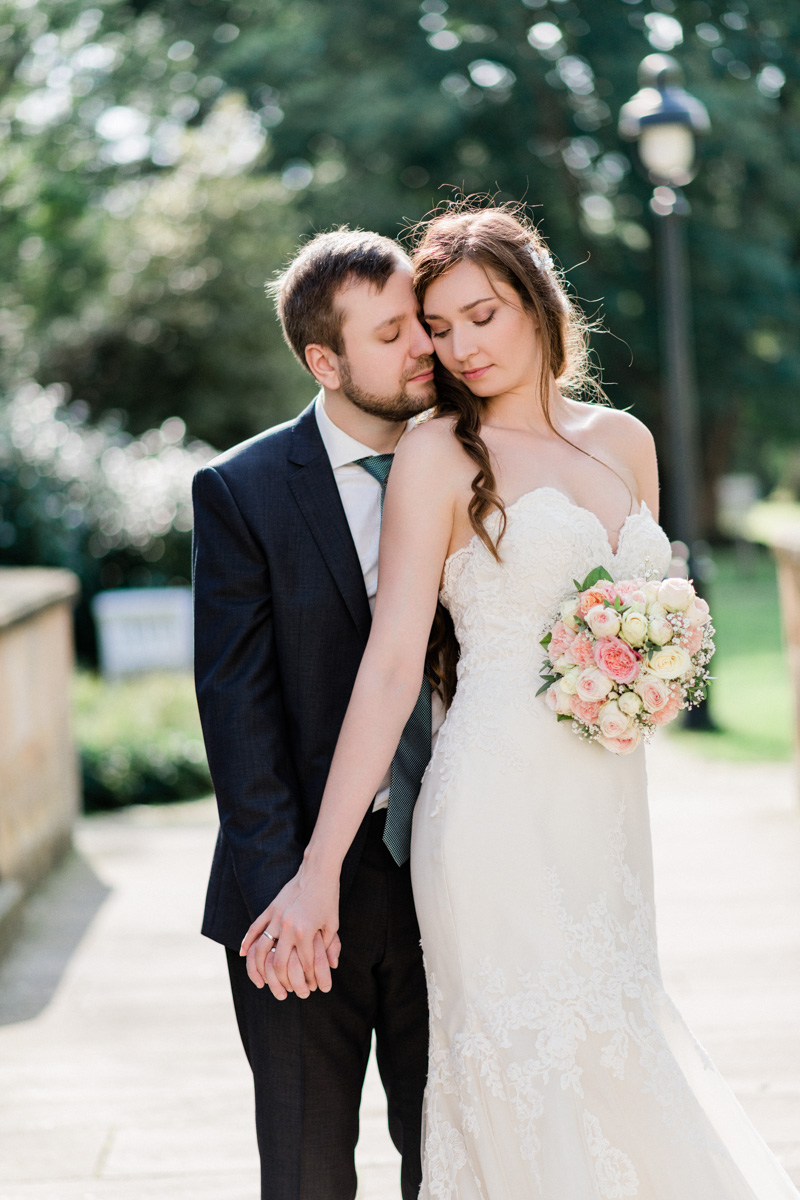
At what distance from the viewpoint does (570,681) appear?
7.75 ft

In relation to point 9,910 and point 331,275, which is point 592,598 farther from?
point 9,910

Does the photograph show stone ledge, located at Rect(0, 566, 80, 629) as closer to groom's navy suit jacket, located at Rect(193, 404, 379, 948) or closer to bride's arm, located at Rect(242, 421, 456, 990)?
groom's navy suit jacket, located at Rect(193, 404, 379, 948)

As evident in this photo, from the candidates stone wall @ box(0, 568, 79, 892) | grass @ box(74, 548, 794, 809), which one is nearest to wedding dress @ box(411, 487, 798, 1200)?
stone wall @ box(0, 568, 79, 892)

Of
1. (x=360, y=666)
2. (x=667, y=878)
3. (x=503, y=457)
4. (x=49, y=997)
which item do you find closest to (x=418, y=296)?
(x=503, y=457)

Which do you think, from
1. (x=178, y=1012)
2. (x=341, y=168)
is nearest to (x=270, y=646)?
(x=178, y=1012)

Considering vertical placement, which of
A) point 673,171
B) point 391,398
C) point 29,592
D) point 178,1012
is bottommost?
point 178,1012

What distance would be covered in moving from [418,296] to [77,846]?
510cm

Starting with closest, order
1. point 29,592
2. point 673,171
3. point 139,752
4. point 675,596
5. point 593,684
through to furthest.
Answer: point 593,684 → point 675,596 → point 29,592 → point 139,752 → point 673,171

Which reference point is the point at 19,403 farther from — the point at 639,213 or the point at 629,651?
the point at 639,213

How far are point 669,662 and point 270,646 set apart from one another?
748mm

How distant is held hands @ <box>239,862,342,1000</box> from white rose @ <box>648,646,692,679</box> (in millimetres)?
699

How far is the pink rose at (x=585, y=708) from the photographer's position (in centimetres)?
236

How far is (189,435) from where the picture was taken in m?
20.0

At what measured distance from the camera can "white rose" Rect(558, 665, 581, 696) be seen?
7.73ft
